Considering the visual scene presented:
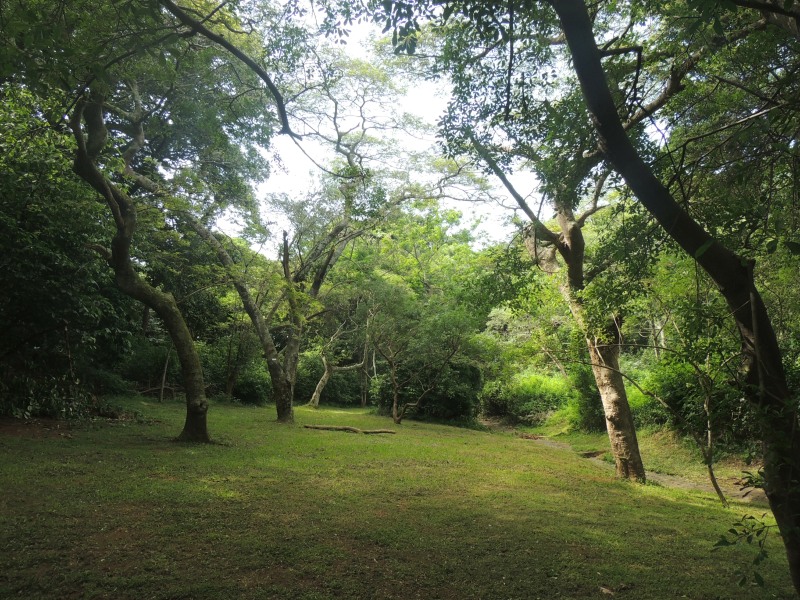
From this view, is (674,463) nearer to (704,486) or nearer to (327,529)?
(704,486)

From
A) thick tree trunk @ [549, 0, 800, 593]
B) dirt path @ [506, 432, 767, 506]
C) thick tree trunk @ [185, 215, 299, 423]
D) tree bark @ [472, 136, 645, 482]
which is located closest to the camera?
thick tree trunk @ [549, 0, 800, 593]

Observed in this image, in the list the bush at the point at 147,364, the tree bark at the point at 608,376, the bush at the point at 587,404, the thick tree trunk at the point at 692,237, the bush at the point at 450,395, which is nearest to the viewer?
the thick tree trunk at the point at 692,237

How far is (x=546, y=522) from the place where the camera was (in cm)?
529

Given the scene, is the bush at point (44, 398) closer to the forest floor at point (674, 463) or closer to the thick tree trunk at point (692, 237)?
the thick tree trunk at point (692, 237)

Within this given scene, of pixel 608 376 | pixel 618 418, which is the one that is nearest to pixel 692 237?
pixel 608 376

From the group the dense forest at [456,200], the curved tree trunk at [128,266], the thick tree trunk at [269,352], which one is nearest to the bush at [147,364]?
the dense forest at [456,200]

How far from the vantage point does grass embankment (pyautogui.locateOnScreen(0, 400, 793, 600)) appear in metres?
3.48

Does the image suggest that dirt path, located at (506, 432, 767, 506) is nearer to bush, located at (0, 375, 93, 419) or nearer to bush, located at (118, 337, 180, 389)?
bush, located at (0, 375, 93, 419)

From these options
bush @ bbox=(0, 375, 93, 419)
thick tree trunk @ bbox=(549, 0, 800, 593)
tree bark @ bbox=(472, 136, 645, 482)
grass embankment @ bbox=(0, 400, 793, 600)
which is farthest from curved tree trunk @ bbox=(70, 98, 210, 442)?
thick tree trunk @ bbox=(549, 0, 800, 593)

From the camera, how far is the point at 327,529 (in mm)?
4555

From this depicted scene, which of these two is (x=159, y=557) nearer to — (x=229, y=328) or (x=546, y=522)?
(x=546, y=522)

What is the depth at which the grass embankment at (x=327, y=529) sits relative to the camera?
3.48m

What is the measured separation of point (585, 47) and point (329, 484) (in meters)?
5.60

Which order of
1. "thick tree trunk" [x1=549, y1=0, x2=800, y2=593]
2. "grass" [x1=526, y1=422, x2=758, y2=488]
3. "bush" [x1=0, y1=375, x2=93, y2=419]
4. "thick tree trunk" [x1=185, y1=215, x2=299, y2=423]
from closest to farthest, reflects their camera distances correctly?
"thick tree trunk" [x1=549, y1=0, x2=800, y2=593] < "bush" [x1=0, y1=375, x2=93, y2=419] < "grass" [x1=526, y1=422, x2=758, y2=488] < "thick tree trunk" [x1=185, y1=215, x2=299, y2=423]
